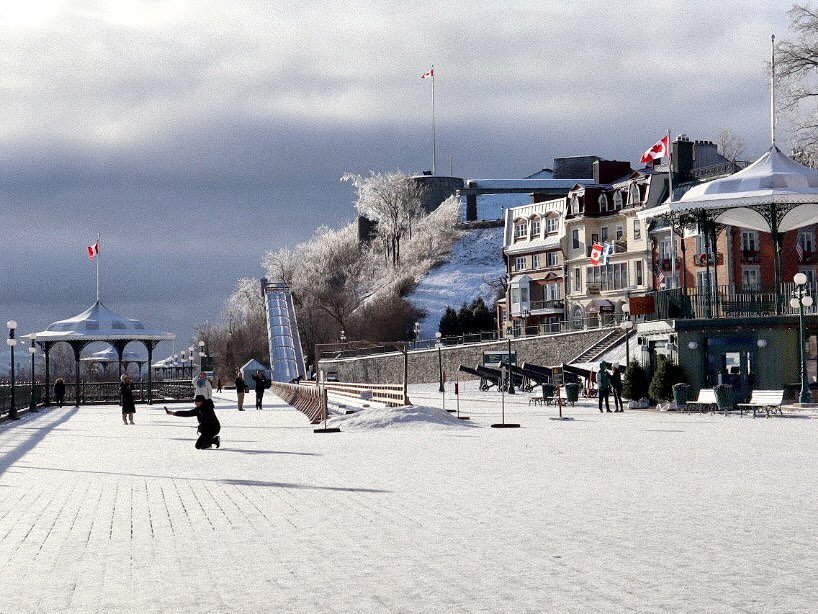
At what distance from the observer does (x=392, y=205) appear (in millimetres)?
159750

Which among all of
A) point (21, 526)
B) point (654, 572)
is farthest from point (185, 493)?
point (654, 572)

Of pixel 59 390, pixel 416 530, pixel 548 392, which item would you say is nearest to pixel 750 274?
pixel 548 392

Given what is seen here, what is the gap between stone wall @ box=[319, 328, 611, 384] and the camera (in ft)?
260

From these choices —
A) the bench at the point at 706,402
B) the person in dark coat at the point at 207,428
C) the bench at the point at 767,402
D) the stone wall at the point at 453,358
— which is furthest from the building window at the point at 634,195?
the person in dark coat at the point at 207,428

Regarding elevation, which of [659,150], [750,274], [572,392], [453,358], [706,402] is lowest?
[706,402]

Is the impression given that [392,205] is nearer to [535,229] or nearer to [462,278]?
[462,278]

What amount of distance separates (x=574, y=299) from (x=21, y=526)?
8765 centimetres

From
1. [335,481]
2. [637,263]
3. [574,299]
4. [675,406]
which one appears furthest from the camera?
[574,299]

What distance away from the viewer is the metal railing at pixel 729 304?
43.8 meters

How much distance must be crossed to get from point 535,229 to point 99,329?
157 ft

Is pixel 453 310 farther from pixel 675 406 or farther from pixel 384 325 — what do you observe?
pixel 675 406

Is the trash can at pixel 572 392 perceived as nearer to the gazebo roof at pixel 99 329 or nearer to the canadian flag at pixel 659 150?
the canadian flag at pixel 659 150

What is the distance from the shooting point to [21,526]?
12.1 metres

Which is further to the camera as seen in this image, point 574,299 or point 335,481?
point 574,299
